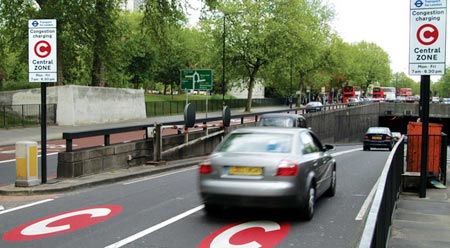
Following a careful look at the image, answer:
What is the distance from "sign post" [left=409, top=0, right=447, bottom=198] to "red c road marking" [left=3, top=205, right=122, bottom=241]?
633 centimetres

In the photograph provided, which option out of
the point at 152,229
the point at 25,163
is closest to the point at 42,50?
the point at 25,163

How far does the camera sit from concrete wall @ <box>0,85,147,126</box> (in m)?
31.9

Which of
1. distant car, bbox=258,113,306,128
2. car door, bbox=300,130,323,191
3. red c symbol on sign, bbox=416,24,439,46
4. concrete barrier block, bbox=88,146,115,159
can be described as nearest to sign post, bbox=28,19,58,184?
concrete barrier block, bbox=88,146,115,159

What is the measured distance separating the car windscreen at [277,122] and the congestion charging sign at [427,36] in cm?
930

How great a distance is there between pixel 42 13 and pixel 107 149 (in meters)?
17.6

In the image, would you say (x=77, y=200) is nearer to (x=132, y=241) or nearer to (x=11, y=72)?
(x=132, y=241)

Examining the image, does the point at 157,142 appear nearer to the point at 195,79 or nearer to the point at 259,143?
the point at 259,143

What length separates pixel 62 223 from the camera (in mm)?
7953

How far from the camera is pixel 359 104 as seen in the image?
6378cm

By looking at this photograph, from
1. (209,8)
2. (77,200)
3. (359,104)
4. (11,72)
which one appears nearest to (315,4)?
(359,104)

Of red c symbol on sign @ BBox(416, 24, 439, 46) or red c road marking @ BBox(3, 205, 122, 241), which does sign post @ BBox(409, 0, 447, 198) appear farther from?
red c road marking @ BBox(3, 205, 122, 241)

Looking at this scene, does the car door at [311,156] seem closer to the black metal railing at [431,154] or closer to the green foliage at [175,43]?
the black metal railing at [431,154]

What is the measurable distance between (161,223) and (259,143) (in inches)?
80.0

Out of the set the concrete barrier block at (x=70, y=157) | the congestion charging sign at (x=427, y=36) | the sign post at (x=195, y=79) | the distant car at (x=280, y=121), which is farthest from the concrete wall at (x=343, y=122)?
the congestion charging sign at (x=427, y=36)
